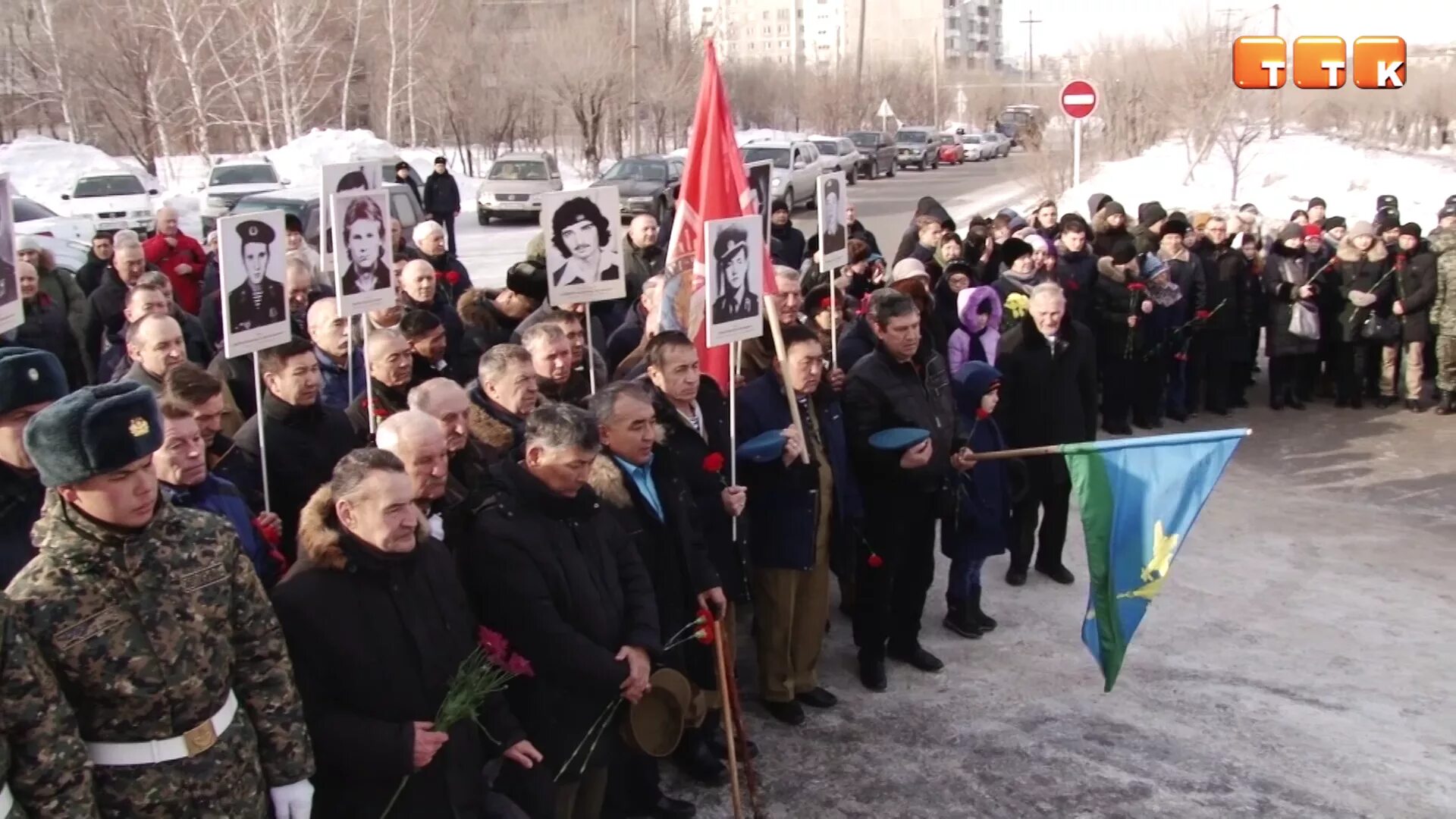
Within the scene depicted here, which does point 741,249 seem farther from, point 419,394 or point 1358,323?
point 1358,323

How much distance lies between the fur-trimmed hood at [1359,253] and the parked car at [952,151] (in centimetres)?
4172

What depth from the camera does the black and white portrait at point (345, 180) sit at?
20.8ft

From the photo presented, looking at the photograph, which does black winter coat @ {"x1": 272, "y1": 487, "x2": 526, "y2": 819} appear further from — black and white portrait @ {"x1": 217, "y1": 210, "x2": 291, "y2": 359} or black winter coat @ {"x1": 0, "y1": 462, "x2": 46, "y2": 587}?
black and white portrait @ {"x1": 217, "y1": 210, "x2": 291, "y2": 359}

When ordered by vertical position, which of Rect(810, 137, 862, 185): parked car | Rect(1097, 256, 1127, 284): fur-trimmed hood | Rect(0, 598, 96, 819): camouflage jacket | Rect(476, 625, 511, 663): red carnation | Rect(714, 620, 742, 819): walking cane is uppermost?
Rect(810, 137, 862, 185): parked car

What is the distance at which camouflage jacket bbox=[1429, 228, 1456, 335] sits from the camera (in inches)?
464

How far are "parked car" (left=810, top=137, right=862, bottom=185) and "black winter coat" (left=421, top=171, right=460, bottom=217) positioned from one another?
1581cm

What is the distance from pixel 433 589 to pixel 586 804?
125 centimetres

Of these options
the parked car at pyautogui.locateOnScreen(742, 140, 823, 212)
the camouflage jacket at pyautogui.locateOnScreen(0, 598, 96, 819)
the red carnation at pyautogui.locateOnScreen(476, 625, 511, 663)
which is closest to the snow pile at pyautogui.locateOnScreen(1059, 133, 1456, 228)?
the parked car at pyautogui.locateOnScreen(742, 140, 823, 212)

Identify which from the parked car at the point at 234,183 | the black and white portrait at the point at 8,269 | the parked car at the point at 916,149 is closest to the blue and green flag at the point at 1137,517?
the black and white portrait at the point at 8,269

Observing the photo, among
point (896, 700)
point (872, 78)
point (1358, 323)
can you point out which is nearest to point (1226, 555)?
point (896, 700)

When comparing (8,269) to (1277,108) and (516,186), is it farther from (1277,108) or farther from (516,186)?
(1277,108)

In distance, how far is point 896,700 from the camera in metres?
6.27

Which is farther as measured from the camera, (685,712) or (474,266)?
(474,266)

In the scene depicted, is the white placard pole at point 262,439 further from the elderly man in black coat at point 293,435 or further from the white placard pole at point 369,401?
the white placard pole at point 369,401
